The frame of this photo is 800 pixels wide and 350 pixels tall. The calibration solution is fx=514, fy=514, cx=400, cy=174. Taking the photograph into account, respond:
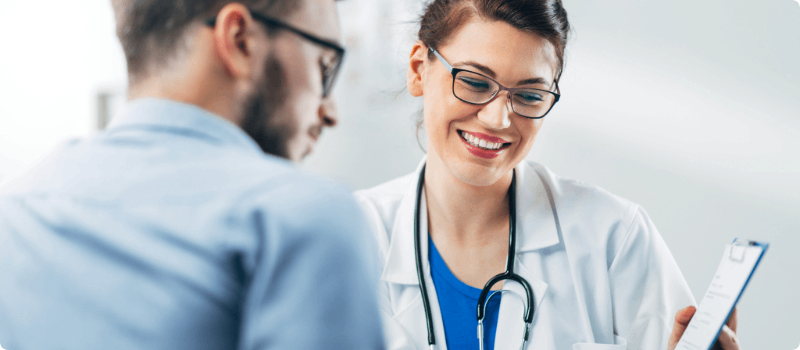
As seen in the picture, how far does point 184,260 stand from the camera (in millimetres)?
375

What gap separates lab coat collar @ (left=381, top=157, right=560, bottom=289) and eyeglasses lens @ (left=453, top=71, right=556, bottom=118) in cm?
23

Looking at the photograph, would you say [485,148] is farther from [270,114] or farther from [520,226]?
[270,114]

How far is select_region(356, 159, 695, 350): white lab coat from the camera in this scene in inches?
39.1

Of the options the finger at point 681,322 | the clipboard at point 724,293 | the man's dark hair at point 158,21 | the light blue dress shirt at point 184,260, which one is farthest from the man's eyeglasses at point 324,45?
the finger at point 681,322

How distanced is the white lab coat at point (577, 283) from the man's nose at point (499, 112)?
25 cm

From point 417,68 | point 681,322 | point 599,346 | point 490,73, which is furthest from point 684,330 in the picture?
point 417,68

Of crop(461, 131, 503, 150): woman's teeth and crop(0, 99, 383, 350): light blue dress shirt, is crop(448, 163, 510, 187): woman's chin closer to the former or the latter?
crop(461, 131, 503, 150): woman's teeth

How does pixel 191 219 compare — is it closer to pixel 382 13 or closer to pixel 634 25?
pixel 634 25

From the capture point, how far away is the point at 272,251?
1.20 feet

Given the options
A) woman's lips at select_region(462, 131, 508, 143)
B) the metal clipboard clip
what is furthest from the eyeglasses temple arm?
the metal clipboard clip

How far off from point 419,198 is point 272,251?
802 millimetres

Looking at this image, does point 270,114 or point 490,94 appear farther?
point 490,94

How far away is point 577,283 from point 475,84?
44 centimetres

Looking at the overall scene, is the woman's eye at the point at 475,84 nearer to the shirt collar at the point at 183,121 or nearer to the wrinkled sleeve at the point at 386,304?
the wrinkled sleeve at the point at 386,304
